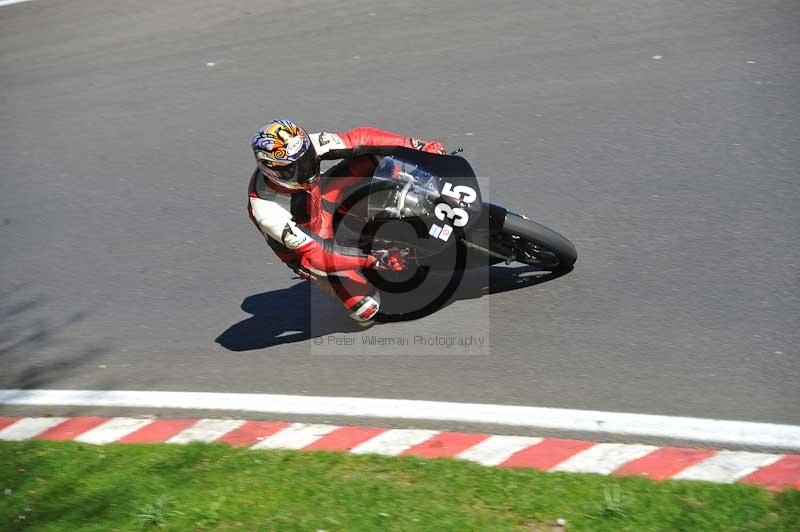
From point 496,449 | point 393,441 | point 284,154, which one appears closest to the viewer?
point 496,449

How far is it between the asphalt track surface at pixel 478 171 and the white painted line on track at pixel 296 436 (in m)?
0.43

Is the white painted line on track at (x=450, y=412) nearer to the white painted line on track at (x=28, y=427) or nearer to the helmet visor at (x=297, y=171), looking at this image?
the white painted line on track at (x=28, y=427)

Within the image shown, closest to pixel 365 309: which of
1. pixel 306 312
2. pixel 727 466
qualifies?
pixel 306 312

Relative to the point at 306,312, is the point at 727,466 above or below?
below

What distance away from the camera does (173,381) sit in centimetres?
655

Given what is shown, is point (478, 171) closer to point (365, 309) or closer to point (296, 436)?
point (365, 309)

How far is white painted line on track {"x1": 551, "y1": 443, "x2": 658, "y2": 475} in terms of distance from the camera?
4.88m

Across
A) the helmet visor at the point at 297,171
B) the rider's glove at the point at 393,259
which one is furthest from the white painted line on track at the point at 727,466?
the helmet visor at the point at 297,171

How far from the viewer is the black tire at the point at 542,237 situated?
6215 mm

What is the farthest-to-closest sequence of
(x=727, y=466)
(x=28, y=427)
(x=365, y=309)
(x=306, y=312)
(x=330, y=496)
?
(x=306, y=312) → (x=365, y=309) → (x=28, y=427) → (x=330, y=496) → (x=727, y=466)

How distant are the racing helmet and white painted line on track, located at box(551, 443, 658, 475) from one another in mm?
2551

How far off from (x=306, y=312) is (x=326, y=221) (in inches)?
35.0

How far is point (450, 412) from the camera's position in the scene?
5.62 m

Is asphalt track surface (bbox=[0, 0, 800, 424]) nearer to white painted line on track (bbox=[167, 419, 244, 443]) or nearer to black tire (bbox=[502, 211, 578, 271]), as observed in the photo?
black tire (bbox=[502, 211, 578, 271])
